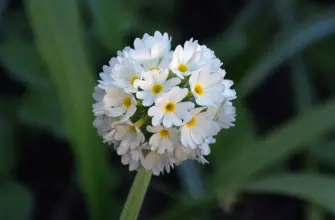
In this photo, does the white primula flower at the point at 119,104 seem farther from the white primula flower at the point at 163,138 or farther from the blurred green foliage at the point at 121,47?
the blurred green foliage at the point at 121,47

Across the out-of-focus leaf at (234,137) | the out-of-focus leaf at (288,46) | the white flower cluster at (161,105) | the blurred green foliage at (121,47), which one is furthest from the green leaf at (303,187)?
the white flower cluster at (161,105)

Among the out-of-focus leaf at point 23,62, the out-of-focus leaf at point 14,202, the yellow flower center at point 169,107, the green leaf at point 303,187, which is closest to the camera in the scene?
the yellow flower center at point 169,107

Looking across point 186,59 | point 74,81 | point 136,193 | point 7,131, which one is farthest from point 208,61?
point 7,131

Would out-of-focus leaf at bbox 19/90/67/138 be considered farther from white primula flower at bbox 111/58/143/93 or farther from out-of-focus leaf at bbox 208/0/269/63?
white primula flower at bbox 111/58/143/93

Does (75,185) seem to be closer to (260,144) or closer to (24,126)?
(24,126)

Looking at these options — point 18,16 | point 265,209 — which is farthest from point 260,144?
point 18,16

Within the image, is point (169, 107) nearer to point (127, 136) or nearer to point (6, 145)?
point (127, 136)
